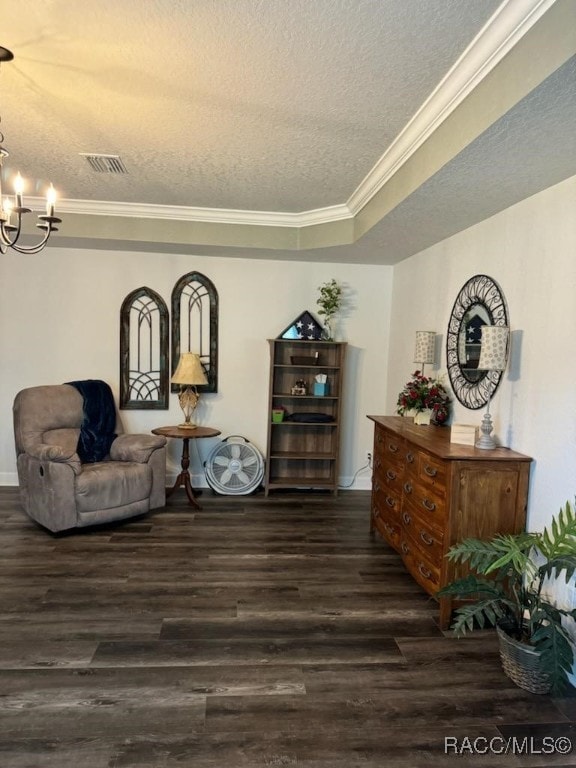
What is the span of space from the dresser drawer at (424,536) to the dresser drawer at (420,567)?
2 centimetres

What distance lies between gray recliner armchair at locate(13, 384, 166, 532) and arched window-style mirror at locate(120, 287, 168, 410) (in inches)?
16.5

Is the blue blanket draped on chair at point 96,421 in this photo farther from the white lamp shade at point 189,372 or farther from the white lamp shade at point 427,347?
the white lamp shade at point 427,347

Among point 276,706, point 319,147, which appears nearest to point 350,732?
point 276,706

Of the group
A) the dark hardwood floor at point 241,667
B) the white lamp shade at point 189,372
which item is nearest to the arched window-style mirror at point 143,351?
the white lamp shade at point 189,372

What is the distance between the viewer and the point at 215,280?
4.94 metres

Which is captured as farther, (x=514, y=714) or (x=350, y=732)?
(x=514, y=714)

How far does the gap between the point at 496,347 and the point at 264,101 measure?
174 centimetres

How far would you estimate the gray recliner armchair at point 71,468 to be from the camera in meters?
3.68

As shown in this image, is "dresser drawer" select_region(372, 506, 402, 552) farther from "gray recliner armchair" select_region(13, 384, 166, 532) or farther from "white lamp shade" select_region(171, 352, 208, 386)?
"white lamp shade" select_region(171, 352, 208, 386)

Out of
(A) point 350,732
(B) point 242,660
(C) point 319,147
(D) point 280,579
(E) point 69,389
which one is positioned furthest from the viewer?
(E) point 69,389

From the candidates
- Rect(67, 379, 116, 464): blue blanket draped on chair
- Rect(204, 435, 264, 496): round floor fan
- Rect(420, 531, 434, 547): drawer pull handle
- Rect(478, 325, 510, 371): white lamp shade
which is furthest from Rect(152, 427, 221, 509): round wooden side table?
Rect(478, 325, 510, 371): white lamp shade

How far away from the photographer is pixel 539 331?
8.45ft

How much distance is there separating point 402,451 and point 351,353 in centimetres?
195

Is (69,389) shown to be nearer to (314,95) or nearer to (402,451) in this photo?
(402,451)
